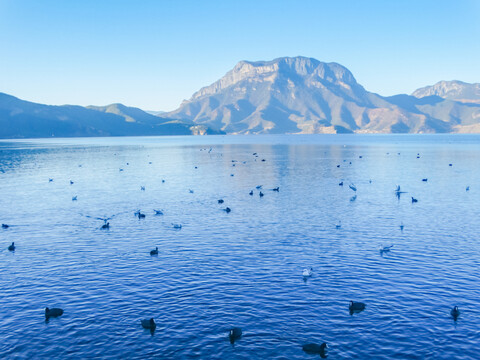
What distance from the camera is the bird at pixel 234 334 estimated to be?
2897cm

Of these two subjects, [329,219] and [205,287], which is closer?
[205,287]

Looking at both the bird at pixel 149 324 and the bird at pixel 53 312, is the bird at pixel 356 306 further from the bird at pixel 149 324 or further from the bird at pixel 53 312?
the bird at pixel 53 312

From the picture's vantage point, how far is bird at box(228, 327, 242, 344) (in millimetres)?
28969

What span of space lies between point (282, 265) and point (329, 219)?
23.5 metres

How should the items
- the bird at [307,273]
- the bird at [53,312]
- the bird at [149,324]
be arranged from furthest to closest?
the bird at [307,273]
the bird at [53,312]
the bird at [149,324]

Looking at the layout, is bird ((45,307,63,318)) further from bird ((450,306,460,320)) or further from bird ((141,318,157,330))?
bird ((450,306,460,320))

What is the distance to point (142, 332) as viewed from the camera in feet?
100

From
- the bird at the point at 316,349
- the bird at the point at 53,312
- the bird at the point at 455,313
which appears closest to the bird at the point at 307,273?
the bird at the point at 316,349

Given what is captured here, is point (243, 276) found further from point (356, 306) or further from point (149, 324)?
point (149, 324)

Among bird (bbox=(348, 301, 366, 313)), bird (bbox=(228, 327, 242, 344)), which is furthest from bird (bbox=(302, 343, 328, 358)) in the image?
bird (bbox=(348, 301, 366, 313))

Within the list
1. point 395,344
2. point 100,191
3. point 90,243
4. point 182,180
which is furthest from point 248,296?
point 182,180

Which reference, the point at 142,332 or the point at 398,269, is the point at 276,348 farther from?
the point at 398,269

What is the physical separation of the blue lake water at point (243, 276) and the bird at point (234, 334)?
16.4 inches

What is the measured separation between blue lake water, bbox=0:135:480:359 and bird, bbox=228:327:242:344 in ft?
1.37
